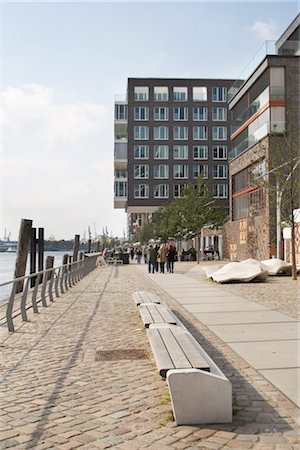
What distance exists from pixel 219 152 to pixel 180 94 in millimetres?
9780

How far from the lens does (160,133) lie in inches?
2918

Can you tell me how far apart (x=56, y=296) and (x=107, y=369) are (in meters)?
9.95

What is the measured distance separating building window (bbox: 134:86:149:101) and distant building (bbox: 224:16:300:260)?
27.6 metres

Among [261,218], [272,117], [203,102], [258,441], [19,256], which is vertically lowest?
[258,441]

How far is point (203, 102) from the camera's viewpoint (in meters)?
76.4

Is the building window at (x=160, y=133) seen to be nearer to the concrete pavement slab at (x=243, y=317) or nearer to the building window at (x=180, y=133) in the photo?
the building window at (x=180, y=133)

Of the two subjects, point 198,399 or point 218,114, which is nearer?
point 198,399

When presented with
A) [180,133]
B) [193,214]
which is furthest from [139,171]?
[193,214]

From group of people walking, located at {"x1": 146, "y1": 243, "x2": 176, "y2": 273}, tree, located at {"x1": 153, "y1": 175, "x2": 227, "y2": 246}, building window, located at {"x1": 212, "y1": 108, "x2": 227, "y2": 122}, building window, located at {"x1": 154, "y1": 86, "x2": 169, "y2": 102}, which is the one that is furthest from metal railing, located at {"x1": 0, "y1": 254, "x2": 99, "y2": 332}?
building window, located at {"x1": 212, "y1": 108, "x2": 227, "y2": 122}

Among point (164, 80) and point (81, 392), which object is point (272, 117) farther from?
point (164, 80)

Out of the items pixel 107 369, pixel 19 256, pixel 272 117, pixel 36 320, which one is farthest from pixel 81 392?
pixel 272 117

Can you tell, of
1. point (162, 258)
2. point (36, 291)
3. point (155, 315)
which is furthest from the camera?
point (162, 258)

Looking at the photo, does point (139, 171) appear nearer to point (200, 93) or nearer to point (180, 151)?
point (180, 151)

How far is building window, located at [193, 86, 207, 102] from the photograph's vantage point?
250 ft
